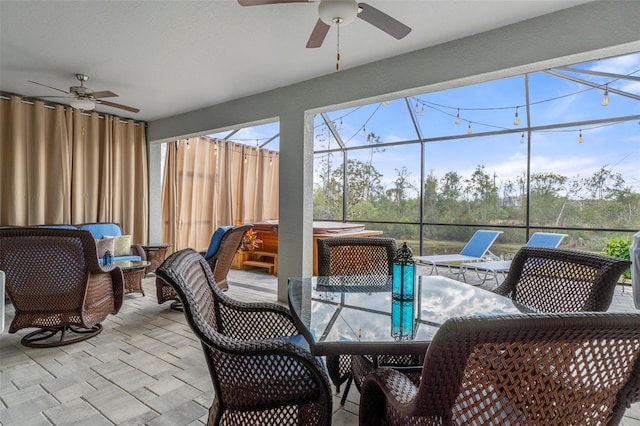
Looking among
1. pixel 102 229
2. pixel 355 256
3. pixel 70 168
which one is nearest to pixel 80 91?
pixel 70 168

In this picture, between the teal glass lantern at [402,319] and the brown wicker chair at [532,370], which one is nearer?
the brown wicker chair at [532,370]

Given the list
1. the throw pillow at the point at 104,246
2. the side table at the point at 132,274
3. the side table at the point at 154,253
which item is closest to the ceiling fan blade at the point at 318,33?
the side table at the point at 132,274

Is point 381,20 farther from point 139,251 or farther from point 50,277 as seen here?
point 139,251

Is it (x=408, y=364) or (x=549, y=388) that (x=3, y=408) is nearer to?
(x=408, y=364)

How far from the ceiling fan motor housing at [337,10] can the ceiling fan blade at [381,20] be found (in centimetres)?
6

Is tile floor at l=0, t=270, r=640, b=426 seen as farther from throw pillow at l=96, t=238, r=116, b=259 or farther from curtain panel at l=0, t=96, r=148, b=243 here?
curtain panel at l=0, t=96, r=148, b=243

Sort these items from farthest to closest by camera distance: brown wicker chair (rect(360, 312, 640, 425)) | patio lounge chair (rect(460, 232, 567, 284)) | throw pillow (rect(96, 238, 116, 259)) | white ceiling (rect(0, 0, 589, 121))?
1. patio lounge chair (rect(460, 232, 567, 284))
2. throw pillow (rect(96, 238, 116, 259))
3. white ceiling (rect(0, 0, 589, 121))
4. brown wicker chair (rect(360, 312, 640, 425))

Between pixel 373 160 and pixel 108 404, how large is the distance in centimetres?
614

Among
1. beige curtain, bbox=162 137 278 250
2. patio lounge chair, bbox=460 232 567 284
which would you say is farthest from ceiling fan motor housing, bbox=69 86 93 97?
patio lounge chair, bbox=460 232 567 284

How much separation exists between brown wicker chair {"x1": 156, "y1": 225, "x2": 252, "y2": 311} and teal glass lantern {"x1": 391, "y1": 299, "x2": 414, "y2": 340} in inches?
92.9

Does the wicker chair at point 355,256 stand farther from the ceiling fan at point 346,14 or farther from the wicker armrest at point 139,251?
the wicker armrest at point 139,251

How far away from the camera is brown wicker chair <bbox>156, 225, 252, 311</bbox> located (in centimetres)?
358

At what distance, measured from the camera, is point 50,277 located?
2604 mm

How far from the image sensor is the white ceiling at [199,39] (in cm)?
248
